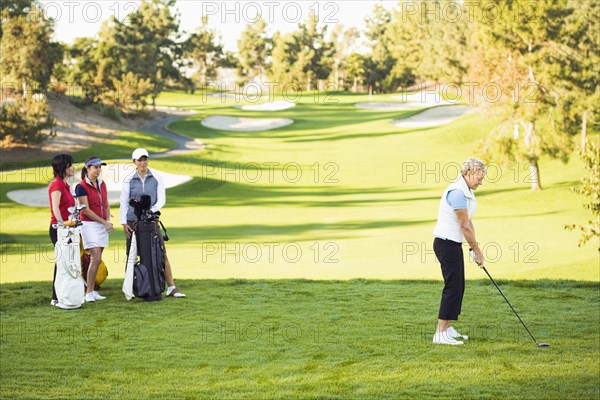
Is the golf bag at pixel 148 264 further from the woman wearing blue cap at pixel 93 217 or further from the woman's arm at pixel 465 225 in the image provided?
the woman's arm at pixel 465 225

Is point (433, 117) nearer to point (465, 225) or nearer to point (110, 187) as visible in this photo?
point (110, 187)

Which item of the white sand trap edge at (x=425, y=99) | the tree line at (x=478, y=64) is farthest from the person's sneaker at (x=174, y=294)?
the white sand trap edge at (x=425, y=99)

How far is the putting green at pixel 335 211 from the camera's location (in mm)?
16031

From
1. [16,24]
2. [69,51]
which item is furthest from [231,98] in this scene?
[16,24]

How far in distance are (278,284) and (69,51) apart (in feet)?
147

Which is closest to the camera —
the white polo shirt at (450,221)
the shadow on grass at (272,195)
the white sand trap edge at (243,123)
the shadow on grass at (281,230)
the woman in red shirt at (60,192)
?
the white polo shirt at (450,221)

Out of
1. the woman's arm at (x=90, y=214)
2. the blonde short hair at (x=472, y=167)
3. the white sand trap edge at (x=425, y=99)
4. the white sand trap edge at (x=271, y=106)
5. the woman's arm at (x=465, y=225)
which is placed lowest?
the woman's arm at (x=90, y=214)

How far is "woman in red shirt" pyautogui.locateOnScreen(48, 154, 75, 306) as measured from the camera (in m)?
10.1

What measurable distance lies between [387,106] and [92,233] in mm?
59066

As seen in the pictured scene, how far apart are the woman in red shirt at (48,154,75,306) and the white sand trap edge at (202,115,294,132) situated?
44.0 metres

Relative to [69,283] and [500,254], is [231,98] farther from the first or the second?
[69,283]

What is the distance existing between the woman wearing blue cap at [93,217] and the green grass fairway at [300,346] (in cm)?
47

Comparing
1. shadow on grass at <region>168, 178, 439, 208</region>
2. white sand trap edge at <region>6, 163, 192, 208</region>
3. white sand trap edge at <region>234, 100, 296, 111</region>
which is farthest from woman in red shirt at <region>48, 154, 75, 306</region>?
white sand trap edge at <region>234, 100, 296, 111</region>

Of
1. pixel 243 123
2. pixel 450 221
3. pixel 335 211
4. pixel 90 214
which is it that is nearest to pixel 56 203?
pixel 90 214
